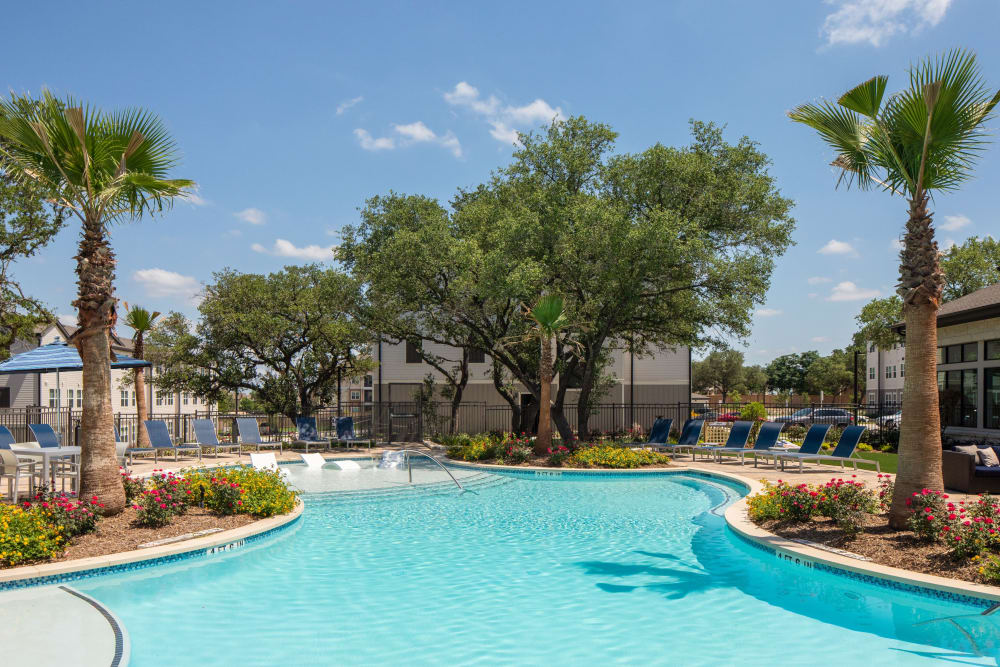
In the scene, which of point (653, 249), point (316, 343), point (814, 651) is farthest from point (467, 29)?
point (316, 343)

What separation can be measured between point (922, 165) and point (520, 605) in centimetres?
673

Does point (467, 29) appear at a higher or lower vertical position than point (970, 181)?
higher

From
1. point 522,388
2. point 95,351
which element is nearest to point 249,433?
point 95,351

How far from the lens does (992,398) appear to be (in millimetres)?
17766

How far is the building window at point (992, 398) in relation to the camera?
17531mm

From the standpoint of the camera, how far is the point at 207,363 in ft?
88.4

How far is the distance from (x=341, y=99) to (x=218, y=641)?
11.2 m

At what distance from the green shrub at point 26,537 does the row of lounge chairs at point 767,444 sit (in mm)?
13925

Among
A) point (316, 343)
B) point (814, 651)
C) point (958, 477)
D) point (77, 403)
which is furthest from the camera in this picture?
point (77, 403)

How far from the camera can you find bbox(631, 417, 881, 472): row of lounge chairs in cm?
1469

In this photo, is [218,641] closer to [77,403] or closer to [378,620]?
[378,620]

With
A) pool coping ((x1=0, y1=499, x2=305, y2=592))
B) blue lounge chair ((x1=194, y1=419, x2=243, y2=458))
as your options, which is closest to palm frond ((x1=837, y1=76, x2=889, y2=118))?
pool coping ((x1=0, y1=499, x2=305, y2=592))

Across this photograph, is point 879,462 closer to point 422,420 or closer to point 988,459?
point 988,459

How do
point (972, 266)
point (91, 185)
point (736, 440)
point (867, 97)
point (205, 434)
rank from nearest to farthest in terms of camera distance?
point (867, 97) → point (91, 185) → point (736, 440) → point (205, 434) → point (972, 266)
